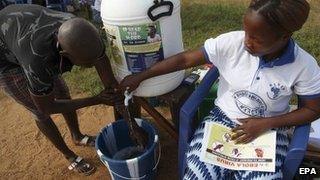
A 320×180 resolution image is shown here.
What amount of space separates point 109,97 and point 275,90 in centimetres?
93

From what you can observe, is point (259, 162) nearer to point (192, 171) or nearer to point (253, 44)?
point (192, 171)

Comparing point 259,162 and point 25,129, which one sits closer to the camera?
point 259,162

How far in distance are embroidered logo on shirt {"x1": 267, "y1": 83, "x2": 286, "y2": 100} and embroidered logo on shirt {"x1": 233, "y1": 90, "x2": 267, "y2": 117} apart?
0.06 m

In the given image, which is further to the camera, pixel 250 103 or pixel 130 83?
pixel 130 83

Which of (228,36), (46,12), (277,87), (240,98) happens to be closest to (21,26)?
(46,12)

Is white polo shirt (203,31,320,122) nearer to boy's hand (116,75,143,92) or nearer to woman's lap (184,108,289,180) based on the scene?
woman's lap (184,108,289,180)

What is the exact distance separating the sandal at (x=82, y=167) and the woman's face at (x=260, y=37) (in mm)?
1518

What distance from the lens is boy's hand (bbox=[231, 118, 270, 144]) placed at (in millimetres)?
2119

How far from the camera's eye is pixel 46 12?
2.20m

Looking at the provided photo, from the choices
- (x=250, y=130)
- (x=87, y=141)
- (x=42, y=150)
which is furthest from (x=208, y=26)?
(x=250, y=130)

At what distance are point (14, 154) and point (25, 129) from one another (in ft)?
0.97

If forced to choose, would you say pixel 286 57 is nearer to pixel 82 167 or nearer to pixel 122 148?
pixel 122 148

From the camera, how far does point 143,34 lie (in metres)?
2.17

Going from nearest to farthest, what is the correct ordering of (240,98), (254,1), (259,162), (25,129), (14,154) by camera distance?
(254,1), (259,162), (240,98), (14,154), (25,129)
